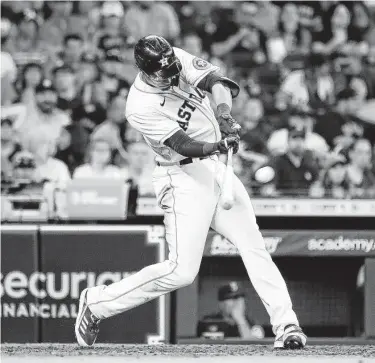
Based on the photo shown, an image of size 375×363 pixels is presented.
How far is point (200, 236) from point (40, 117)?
4.91 meters

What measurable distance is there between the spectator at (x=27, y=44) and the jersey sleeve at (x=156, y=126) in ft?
18.8

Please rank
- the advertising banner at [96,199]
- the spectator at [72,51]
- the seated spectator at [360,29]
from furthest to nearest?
1. the seated spectator at [360,29]
2. the spectator at [72,51]
3. the advertising banner at [96,199]

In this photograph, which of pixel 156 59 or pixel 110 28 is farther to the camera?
pixel 110 28

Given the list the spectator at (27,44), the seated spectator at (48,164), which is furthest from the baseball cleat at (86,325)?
the spectator at (27,44)

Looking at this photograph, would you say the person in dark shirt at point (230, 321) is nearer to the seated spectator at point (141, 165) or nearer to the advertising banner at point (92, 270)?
the advertising banner at point (92, 270)

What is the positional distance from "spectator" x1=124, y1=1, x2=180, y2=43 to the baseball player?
6159 millimetres

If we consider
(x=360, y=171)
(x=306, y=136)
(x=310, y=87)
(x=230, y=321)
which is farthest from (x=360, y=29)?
(x=230, y=321)

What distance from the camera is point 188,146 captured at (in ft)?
17.1

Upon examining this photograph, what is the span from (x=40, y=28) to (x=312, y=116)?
3428mm

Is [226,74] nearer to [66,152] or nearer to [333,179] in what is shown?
[66,152]

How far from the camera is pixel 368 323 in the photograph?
22.7ft

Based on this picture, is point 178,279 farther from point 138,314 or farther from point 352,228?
point 352,228

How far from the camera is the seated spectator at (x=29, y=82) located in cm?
1027

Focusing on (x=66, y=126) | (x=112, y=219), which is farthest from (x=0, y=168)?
(x=112, y=219)
